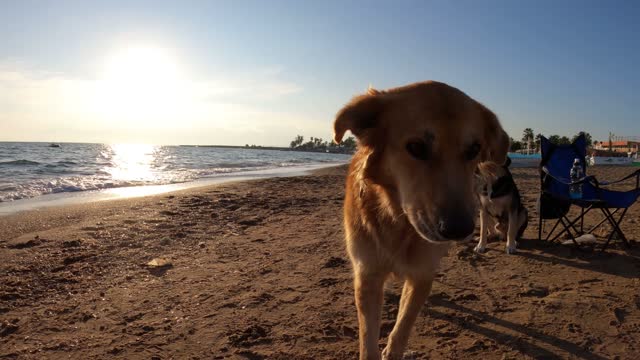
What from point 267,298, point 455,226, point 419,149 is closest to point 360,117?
point 419,149

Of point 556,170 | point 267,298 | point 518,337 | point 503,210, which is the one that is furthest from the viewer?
point 556,170

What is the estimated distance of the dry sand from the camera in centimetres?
325

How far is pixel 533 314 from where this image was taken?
3.69 meters

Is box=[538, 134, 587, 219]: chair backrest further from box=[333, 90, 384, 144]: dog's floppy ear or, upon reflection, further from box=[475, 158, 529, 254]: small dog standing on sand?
box=[333, 90, 384, 144]: dog's floppy ear

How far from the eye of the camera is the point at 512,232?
19.2 feet

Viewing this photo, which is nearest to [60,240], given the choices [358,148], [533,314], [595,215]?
[358,148]

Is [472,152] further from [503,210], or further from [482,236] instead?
[503,210]

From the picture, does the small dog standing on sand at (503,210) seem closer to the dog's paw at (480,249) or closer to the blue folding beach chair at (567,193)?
the dog's paw at (480,249)

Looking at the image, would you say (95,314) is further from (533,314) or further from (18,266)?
(533,314)

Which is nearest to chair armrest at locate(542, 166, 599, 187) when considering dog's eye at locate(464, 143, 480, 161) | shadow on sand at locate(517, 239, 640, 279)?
shadow on sand at locate(517, 239, 640, 279)

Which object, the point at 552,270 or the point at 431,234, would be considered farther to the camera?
the point at 552,270

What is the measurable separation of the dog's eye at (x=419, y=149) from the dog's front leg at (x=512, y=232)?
406 cm

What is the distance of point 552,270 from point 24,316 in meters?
5.45

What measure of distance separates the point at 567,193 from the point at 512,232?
1096 mm
